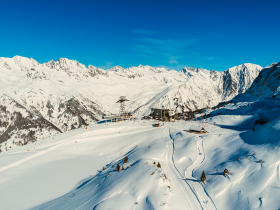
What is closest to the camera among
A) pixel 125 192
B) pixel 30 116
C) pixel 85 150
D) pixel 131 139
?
pixel 125 192

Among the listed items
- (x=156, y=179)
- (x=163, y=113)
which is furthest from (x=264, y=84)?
(x=156, y=179)

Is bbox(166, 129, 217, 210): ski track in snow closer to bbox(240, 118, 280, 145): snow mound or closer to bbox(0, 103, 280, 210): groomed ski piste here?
bbox(0, 103, 280, 210): groomed ski piste

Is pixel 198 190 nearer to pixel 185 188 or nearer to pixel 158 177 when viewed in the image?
pixel 185 188

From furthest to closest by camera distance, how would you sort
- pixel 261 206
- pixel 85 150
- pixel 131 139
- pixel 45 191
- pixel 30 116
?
pixel 30 116 → pixel 131 139 → pixel 85 150 → pixel 45 191 → pixel 261 206

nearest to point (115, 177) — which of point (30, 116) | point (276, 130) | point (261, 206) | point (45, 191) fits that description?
point (45, 191)

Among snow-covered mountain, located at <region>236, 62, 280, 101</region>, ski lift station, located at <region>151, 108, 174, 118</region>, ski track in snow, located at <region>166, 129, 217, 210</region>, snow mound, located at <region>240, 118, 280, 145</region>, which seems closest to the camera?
ski track in snow, located at <region>166, 129, 217, 210</region>

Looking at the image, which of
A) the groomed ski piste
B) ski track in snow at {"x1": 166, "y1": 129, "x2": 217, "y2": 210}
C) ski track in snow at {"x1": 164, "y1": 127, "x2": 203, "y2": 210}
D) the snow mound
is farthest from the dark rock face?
the snow mound

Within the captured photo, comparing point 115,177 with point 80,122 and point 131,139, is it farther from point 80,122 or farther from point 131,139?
point 80,122

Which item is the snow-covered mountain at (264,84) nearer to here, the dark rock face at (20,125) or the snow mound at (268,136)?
the snow mound at (268,136)
